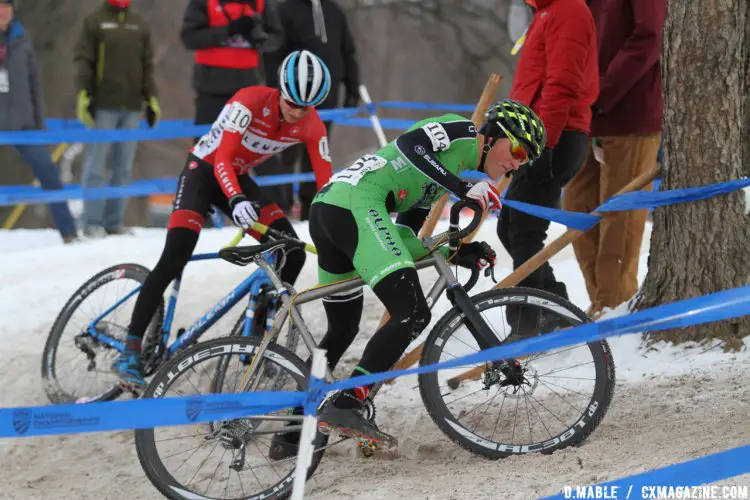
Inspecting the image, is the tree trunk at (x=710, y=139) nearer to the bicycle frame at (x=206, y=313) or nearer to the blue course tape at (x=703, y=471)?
the blue course tape at (x=703, y=471)

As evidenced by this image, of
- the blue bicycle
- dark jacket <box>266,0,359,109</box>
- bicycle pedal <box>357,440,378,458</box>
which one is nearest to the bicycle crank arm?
bicycle pedal <box>357,440,378,458</box>

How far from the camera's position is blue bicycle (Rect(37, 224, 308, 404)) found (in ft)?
19.8

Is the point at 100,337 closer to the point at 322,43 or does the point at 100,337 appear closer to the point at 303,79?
the point at 303,79

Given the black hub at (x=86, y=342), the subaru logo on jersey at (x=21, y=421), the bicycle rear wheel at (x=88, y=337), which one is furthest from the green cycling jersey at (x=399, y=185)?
the black hub at (x=86, y=342)

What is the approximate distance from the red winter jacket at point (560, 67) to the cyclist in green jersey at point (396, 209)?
1.07 m

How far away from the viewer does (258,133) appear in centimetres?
573

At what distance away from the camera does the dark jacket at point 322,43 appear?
10.2 metres

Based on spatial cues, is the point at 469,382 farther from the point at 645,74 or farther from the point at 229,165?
the point at 645,74

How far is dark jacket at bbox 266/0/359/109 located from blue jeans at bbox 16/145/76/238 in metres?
2.40

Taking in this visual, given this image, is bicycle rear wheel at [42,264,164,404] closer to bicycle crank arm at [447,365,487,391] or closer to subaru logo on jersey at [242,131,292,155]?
subaru logo on jersey at [242,131,292,155]

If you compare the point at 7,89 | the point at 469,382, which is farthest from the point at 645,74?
Result: the point at 7,89

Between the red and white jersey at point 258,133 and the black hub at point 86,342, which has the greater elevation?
the red and white jersey at point 258,133

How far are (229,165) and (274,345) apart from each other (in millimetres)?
1450

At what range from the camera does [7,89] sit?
9.49 metres
